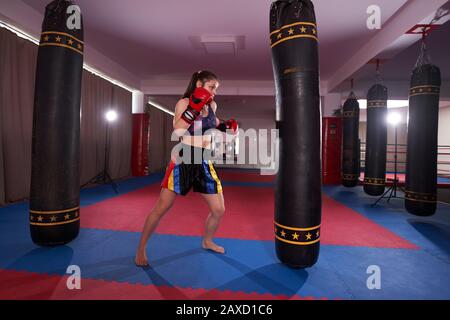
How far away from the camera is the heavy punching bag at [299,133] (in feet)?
5.70

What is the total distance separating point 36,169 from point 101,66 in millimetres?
4882

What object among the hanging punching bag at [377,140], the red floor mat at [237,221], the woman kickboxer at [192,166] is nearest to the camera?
the woman kickboxer at [192,166]

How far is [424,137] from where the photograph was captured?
3229 millimetres

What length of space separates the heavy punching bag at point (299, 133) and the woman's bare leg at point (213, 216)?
46 centimetres

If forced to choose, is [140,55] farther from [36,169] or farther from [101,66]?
[36,169]

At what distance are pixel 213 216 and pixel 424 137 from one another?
9.38ft

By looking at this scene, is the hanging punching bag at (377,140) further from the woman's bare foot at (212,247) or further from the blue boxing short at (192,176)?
the blue boxing short at (192,176)

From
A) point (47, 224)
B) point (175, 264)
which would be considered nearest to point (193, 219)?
point (175, 264)

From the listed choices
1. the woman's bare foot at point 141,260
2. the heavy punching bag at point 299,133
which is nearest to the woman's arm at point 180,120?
the heavy punching bag at point 299,133

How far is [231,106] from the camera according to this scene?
11992 mm

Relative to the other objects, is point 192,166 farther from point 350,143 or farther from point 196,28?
point 350,143

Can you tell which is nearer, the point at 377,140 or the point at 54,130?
the point at 54,130

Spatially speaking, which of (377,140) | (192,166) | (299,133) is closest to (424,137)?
(377,140)

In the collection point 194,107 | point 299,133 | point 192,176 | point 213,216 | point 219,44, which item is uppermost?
point 219,44
